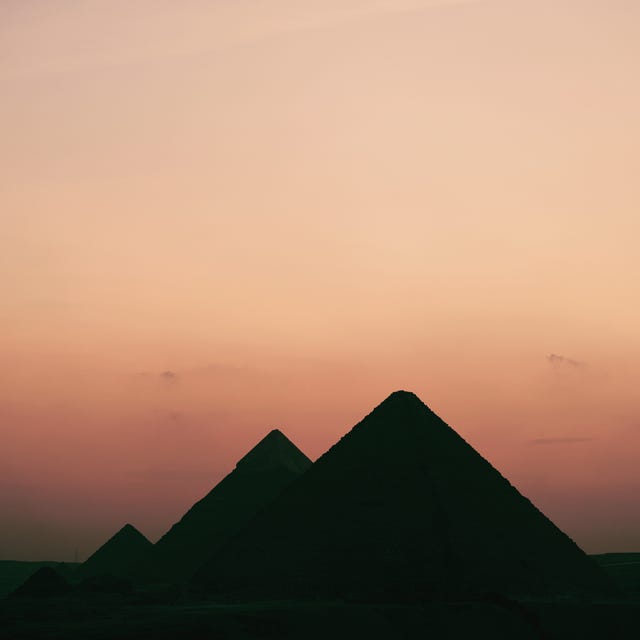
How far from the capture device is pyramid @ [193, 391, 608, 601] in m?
52.6

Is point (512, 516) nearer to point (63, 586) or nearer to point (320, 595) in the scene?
point (320, 595)

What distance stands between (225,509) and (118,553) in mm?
24309

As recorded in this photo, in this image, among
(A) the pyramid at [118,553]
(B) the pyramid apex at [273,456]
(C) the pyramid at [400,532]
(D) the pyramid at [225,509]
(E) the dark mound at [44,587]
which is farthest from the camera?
(A) the pyramid at [118,553]

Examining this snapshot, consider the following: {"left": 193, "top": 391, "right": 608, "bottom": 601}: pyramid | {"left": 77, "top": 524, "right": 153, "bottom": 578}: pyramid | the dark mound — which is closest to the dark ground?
{"left": 193, "top": 391, "right": 608, "bottom": 601}: pyramid

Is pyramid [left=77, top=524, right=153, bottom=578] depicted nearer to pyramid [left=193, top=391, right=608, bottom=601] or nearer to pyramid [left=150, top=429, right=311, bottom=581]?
pyramid [left=150, top=429, right=311, bottom=581]

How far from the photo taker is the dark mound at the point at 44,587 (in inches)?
2849

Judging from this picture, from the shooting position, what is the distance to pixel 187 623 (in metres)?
43.3

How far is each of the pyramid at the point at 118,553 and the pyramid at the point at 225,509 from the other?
57.3ft

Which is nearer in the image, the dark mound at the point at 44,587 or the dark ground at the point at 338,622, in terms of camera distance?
the dark ground at the point at 338,622

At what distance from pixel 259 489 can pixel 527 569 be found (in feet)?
119

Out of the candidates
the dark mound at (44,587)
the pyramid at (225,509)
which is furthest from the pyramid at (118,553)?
the dark mound at (44,587)

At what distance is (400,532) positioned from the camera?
54.2 metres

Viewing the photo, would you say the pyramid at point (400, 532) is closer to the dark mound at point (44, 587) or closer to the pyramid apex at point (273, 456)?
the dark mound at point (44, 587)

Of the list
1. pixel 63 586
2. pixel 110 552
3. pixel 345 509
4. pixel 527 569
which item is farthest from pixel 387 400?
pixel 110 552
